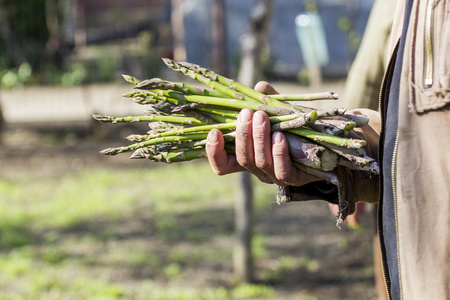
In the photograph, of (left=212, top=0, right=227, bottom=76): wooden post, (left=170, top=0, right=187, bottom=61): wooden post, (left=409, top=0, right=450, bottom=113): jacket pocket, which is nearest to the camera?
(left=409, top=0, right=450, bottom=113): jacket pocket

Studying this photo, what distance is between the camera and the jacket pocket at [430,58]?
1748mm

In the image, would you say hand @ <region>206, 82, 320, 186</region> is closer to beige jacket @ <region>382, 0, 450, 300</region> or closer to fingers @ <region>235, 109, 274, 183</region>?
fingers @ <region>235, 109, 274, 183</region>

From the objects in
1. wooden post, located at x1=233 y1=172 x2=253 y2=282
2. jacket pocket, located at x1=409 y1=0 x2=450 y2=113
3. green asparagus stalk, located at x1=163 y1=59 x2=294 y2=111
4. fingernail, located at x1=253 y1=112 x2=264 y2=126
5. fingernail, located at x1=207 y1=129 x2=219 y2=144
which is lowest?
wooden post, located at x1=233 y1=172 x2=253 y2=282

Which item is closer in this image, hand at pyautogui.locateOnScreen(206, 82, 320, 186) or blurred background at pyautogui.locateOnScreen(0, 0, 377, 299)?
hand at pyautogui.locateOnScreen(206, 82, 320, 186)


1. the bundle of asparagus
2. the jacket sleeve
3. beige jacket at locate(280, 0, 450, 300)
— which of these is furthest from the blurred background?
beige jacket at locate(280, 0, 450, 300)

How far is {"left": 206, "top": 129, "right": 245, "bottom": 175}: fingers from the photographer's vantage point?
82.8 inches

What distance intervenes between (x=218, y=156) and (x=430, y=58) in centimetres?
73

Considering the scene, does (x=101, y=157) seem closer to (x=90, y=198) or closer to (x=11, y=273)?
(x=90, y=198)

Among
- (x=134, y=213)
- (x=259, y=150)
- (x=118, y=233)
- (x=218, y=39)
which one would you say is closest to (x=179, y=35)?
A: (x=218, y=39)

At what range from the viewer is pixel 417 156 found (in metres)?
1.79

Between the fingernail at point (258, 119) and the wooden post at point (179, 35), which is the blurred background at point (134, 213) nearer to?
the wooden post at point (179, 35)

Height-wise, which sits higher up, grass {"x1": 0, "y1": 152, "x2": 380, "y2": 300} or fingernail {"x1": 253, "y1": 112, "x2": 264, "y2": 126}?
fingernail {"x1": 253, "y1": 112, "x2": 264, "y2": 126}

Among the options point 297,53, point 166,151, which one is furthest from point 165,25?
point 166,151

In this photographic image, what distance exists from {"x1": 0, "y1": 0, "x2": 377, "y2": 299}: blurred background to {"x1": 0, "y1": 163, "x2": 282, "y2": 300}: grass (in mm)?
13
